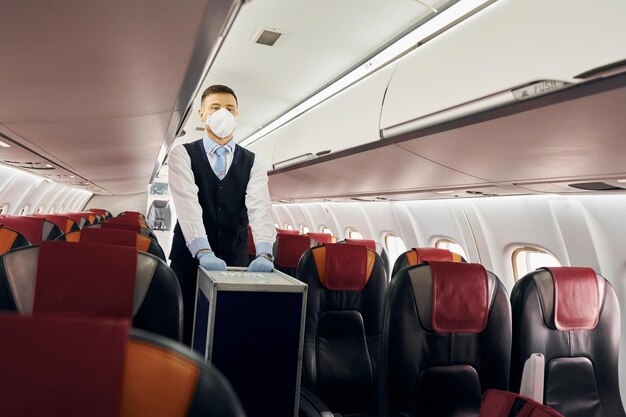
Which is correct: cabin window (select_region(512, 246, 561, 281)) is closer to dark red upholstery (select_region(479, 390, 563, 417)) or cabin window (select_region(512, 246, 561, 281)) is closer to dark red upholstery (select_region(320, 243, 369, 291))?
dark red upholstery (select_region(320, 243, 369, 291))

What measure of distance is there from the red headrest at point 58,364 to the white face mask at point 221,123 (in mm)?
2104

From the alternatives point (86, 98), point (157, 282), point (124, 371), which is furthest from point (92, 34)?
point (124, 371)

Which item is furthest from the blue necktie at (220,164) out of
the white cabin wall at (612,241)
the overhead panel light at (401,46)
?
the white cabin wall at (612,241)

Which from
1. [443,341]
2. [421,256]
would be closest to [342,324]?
[443,341]

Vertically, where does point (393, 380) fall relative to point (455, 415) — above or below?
above

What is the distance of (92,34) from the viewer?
1773mm

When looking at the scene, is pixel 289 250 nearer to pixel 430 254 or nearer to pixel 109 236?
pixel 430 254

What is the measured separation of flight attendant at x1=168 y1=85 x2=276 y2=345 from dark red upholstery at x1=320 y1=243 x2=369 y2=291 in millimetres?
500

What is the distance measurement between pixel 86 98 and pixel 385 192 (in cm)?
376

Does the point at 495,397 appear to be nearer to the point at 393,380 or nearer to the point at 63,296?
the point at 393,380

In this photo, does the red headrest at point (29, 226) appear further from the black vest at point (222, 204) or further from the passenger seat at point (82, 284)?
the passenger seat at point (82, 284)

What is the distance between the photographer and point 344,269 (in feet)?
10.0

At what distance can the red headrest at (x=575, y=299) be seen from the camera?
239cm

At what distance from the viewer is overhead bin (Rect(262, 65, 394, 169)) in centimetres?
321
